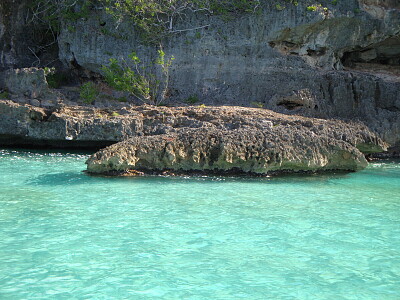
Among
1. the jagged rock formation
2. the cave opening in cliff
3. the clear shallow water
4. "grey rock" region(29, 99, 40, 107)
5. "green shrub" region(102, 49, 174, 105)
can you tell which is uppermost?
the cave opening in cliff

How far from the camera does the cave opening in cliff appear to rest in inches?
746

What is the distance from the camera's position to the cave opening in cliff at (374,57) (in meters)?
18.9

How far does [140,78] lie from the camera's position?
16.7 metres

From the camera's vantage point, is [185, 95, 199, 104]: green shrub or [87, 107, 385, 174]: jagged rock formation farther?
[185, 95, 199, 104]: green shrub

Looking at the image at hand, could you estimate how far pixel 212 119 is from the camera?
12.7 m

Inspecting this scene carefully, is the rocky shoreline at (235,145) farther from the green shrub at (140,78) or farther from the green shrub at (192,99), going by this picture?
the green shrub at (192,99)

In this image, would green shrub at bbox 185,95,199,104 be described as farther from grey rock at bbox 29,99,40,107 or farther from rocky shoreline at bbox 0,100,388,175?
grey rock at bbox 29,99,40,107

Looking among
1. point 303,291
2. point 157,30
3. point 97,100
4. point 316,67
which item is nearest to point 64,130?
point 97,100

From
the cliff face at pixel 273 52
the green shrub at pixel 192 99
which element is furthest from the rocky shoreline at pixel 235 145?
the green shrub at pixel 192 99

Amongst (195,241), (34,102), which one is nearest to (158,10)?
(34,102)

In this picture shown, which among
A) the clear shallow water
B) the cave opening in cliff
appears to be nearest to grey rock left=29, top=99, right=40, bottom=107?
the clear shallow water

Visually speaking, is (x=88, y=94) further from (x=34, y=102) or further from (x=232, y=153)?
(x=232, y=153)

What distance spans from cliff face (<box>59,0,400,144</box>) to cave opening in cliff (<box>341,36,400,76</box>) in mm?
190

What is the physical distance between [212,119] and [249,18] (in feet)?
21.9
